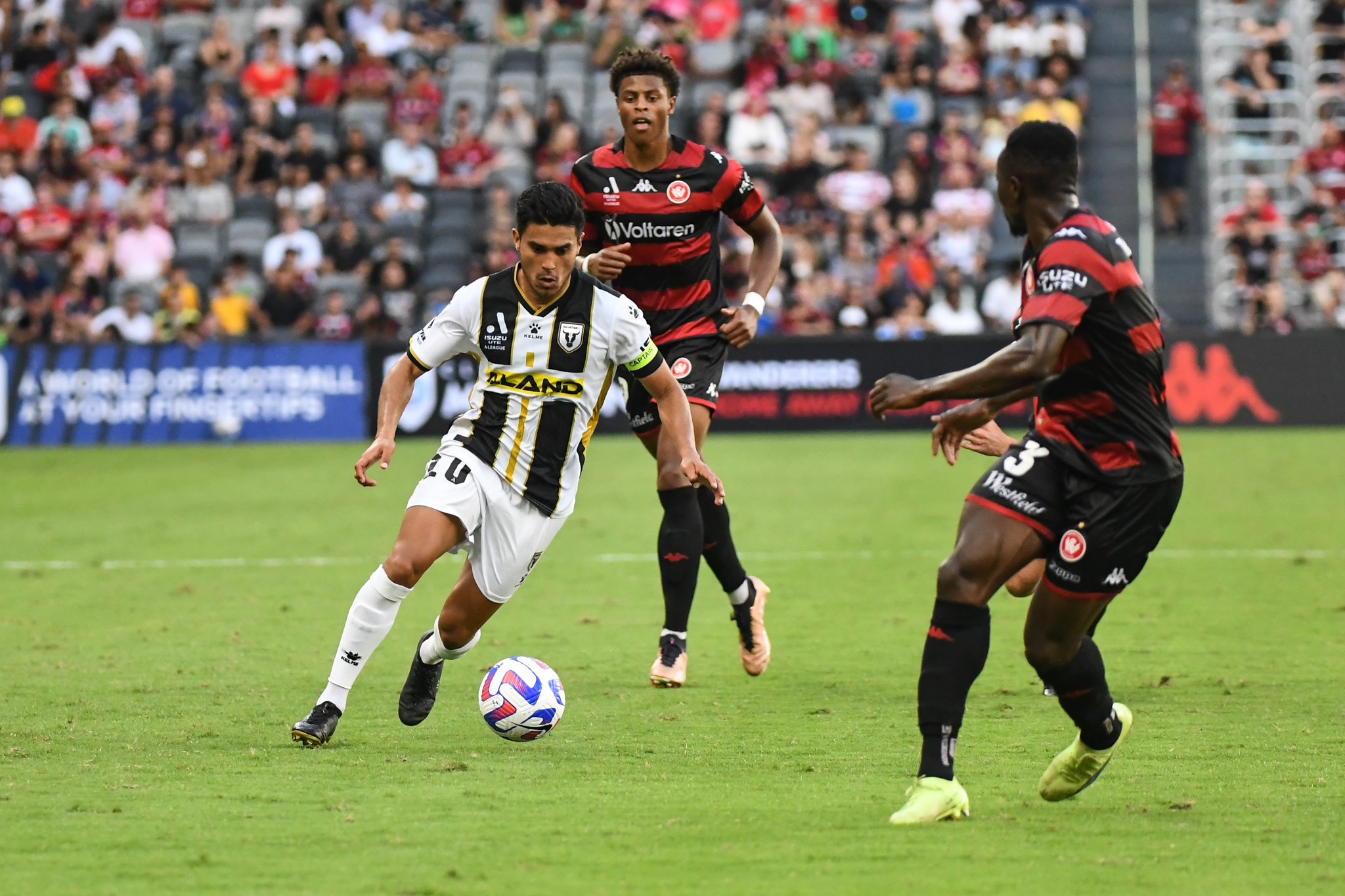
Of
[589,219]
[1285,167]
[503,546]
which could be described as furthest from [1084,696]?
[1285,167]

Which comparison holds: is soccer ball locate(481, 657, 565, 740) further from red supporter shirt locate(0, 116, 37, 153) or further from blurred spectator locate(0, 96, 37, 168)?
red supporter shirt locate(0, 116, 37, 153)

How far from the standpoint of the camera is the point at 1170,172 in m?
24.8

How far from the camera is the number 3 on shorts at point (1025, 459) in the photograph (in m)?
5.19

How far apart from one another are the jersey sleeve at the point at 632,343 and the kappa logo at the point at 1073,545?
199 cm

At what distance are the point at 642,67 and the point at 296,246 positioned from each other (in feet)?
54.6

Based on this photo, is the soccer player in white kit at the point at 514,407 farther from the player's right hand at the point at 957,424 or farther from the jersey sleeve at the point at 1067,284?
the jersey sleeve at the point at 1067,284

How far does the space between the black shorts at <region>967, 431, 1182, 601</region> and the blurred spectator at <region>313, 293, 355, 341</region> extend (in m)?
16.9

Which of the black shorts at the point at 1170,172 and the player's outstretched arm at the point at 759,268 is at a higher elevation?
the player's outstretched arm at the point at 759,268

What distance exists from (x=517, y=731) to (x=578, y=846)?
1.54 metres

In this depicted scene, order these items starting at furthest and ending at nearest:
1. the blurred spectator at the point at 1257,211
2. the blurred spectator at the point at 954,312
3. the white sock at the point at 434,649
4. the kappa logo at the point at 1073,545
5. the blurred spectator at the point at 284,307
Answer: the blurred spectator at the point at 1257,211
the blurred spectator at the point at 284,307
the blurred spectator at the point at 954,312
the white sock at the point at 434,649
the kappa logo at the point at 1073,545

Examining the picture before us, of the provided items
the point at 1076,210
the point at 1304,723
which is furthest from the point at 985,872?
the point at 1304,723

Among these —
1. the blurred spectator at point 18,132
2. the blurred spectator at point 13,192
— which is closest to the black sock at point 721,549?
the blurred spectator at point 13,192

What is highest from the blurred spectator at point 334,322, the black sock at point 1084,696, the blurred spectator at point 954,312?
the black sock at point 1084,696

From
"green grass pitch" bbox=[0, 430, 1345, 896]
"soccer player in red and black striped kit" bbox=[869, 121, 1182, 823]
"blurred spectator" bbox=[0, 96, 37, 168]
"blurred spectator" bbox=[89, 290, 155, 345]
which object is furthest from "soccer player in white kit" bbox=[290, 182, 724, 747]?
"blurred spectator" bbox=[0, 96, 37, 168]
